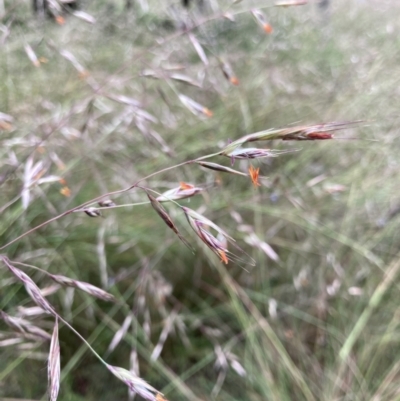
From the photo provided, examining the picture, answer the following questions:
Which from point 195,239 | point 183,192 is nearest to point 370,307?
point 195,239

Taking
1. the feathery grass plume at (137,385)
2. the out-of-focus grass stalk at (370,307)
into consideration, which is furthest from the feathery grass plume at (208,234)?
the out-of-focus grass stalk at (370,307)

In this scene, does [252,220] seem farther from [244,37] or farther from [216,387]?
[244,37]

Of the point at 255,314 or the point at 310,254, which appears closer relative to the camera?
the point at 255,314

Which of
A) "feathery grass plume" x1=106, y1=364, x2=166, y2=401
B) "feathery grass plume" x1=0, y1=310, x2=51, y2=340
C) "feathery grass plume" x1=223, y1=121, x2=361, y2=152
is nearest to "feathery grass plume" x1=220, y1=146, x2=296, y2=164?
"feathery grass plume" x1=223, y1=121, x2=361, y2=152

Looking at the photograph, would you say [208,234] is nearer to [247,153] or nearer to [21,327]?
[247,153]

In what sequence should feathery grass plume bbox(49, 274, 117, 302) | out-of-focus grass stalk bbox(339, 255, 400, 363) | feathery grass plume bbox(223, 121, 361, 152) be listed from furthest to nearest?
out-of-focus grass stalk bbox(339, 255, 400, 363)
feathery grass plume bbox(49, 274, 117, 302)
feathery grass plume bbox(223, 121, 361, 152)

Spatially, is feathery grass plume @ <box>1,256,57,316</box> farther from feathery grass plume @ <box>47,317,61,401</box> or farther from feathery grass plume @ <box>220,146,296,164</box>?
feathery grass plume @ <box>220,146,296,164</box>

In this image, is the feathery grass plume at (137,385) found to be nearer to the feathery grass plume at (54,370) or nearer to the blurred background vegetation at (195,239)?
the feathery grass plume at (54,370)

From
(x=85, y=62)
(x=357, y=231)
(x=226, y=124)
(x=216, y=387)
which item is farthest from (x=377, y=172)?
(x=85, y=62)
